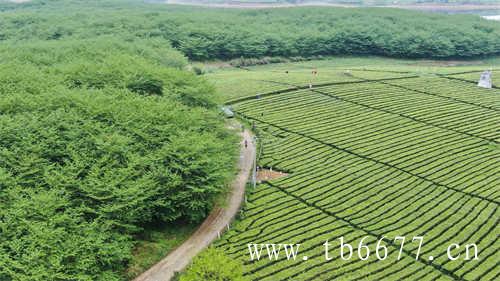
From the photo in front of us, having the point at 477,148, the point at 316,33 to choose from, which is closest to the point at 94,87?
the point at 477,148

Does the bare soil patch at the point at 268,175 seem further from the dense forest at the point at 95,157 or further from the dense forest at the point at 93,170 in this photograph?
the dense forest at the point at 93,170

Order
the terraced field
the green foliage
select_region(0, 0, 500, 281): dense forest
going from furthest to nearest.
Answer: the terraced field
select_region(0, 0, 500, 281): dense forest
the green foliage

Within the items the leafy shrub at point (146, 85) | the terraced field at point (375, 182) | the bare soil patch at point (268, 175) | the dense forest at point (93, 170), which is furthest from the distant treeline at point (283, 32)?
the bare soil patch at point (268, 175)

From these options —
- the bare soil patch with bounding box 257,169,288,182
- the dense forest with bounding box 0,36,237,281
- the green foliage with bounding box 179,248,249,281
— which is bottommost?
the bare soil patch with bounding box 257,169,288,182

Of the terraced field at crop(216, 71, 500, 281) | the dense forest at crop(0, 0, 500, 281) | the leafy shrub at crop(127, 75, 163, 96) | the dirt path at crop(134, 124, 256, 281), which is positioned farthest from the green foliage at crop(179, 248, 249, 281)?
the leafy shrub at crop(127, 75, 163, 96)

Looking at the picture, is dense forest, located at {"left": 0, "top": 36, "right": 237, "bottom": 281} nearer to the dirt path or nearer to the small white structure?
the dirt path

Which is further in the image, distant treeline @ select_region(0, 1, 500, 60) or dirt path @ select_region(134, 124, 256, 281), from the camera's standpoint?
distant treeline @ select_region(0, 1, 500, 60)

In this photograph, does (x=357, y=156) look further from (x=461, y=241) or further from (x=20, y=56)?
(x=20, y=56)
